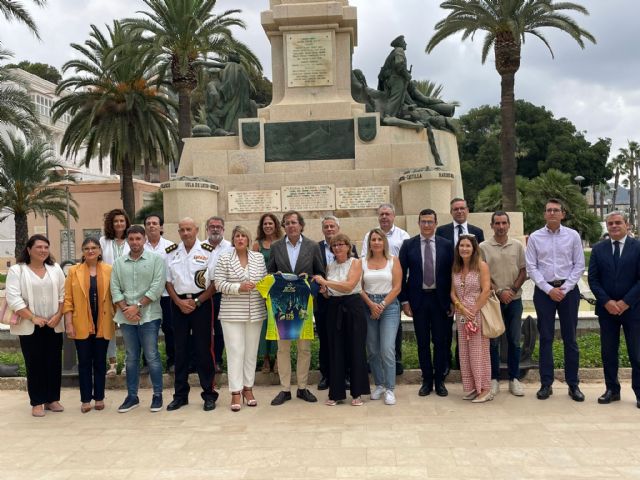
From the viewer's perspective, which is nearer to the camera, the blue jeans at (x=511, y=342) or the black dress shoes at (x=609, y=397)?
the black dress shoes at (x=609, y=397)

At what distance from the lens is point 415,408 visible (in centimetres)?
609

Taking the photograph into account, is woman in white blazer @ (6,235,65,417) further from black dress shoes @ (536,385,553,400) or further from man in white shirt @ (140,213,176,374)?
black dress shoes @ (536,385,553,400)

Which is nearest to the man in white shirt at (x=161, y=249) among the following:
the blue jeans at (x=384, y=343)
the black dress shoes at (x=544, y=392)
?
the blue jeans at (x=384, y=343)

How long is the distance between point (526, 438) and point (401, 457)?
107cm

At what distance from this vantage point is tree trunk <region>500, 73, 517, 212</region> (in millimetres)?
22703

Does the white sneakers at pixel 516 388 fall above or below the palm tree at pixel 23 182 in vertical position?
below

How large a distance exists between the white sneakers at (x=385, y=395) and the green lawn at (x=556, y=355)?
0.88m

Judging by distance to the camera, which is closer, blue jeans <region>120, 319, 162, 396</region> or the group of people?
the group of people

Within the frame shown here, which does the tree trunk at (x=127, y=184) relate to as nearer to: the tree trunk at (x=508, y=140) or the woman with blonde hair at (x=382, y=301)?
the tree trunk at (x=508, y=140)

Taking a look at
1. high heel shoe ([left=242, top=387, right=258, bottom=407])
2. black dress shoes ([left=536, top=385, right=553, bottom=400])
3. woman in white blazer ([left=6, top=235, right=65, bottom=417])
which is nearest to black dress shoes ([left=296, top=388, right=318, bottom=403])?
high heel shoe ([left=242, top=387, right=258, bottom=407])

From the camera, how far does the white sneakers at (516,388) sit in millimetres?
6518

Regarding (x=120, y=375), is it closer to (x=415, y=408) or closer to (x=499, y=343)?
(x=415, y=408)

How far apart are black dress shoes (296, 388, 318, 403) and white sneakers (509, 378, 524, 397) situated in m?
1.92

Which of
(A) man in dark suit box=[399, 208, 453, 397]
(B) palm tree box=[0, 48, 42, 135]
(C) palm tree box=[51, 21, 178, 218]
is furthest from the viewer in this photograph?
(C) palm tree box=[51, 21, 178, 218]
